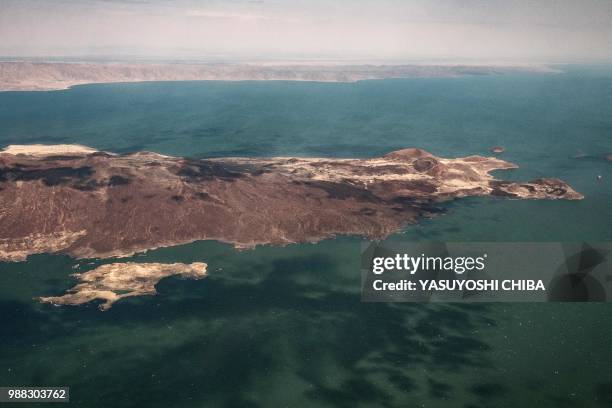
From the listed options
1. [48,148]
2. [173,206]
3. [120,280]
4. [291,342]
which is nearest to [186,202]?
[173,206]

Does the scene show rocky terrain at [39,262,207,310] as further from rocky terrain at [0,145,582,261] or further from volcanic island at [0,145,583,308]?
rocky terrain at [0,145,582,261]

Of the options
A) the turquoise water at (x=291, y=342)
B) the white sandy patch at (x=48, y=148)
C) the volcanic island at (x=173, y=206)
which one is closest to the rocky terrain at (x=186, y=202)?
the volcanic island at (x=173, y=206)

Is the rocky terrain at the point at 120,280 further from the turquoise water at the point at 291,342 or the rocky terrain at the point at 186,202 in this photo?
the rocky terrain at the point at 186,202

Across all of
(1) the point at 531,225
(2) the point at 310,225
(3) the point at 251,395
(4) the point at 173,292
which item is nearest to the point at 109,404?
(3) the point at 251,395

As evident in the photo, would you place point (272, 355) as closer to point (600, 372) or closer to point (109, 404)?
point (109, 404)

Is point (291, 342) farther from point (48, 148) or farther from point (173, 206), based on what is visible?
point (48, 148)

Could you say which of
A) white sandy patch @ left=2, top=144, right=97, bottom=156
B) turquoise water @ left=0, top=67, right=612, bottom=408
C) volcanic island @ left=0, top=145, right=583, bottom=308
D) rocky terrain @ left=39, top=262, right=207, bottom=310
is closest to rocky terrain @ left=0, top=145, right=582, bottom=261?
volcanic island @ left=0, top=145, right=583, bottom=308

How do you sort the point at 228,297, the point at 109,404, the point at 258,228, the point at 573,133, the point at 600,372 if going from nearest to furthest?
the point at 109,404
the point at 600,372
the point at 228,297
the point at 258,228
the point at 573,133
